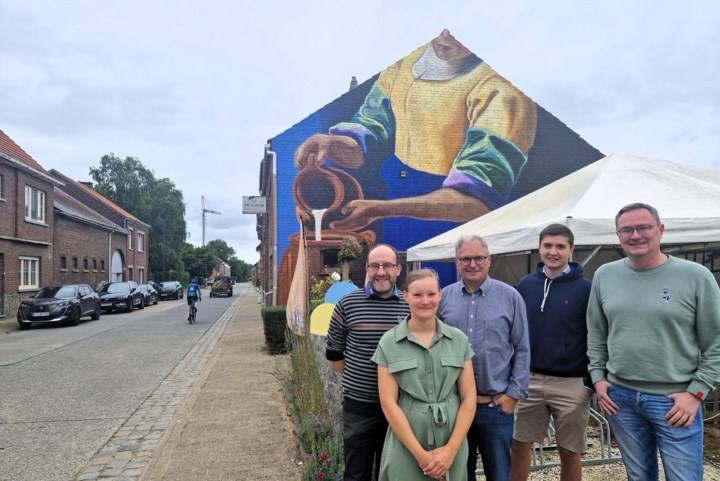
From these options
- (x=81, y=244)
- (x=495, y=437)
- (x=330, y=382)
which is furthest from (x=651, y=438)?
(x=81, y=244)

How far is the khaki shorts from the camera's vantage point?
2.99 meters

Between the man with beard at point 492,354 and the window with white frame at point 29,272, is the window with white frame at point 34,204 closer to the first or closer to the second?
the window with white frame at point 29,272

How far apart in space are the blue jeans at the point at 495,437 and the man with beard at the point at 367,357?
523 mm

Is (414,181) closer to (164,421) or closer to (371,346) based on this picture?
(164,421)

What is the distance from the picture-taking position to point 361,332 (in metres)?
2.80

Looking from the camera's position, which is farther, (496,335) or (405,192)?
(405,192)

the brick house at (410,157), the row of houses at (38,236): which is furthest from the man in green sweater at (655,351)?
the row of houses at (38,236)

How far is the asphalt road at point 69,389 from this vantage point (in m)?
4.50

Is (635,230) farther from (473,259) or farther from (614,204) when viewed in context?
(614,204)

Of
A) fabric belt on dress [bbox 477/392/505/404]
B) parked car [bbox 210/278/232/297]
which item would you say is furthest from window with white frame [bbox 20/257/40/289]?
fabric belt on dress [bbox 477/392/505/404]

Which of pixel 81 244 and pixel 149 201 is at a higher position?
pixel 149 201

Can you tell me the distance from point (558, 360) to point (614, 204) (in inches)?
118

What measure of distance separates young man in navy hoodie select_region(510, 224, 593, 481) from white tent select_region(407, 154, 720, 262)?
81.1 inches

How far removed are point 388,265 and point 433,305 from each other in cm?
40
